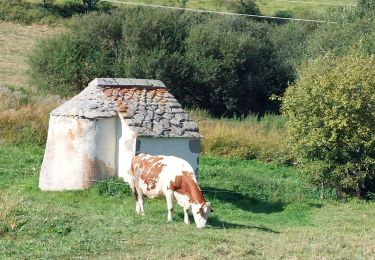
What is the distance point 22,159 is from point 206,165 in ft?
21.3

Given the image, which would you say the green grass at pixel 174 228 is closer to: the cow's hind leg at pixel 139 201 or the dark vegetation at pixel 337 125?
the cow's hind leg at pixel 139 201

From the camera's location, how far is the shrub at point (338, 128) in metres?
26.5

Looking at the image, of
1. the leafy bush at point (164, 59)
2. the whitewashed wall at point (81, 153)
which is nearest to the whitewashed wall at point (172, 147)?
the whitewashed wall at point (81, 153)

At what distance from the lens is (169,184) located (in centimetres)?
1845

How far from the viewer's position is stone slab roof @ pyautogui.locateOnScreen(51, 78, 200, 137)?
2255 centimetres

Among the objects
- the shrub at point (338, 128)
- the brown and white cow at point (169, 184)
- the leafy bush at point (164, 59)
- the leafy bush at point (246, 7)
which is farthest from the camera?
the leafy bush at point (246, 7)

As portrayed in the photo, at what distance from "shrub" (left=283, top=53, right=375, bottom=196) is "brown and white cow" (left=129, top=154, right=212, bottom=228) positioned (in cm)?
812

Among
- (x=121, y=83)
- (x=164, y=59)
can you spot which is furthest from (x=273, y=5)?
(x=121, y=83)

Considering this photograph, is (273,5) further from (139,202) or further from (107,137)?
(139,202)

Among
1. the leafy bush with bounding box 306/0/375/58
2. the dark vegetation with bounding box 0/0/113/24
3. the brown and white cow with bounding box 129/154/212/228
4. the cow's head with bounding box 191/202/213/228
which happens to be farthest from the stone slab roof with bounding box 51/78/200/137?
the dark vegetation with bounding box 0/0/113/24

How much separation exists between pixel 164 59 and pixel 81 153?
24636 millimetres

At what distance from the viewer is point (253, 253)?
44.4 ft

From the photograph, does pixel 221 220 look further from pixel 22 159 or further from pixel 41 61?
pixel 41 61

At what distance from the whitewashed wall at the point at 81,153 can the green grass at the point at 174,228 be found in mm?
505
